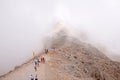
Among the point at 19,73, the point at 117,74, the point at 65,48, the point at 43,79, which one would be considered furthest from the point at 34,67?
the point at 117,74

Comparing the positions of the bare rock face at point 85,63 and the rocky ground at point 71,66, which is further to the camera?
the bare rock face at point 85,63

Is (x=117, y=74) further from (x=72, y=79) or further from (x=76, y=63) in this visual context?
(x=72, y=79)

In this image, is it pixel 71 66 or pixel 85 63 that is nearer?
pixel 71 66

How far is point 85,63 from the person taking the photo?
6962 cm

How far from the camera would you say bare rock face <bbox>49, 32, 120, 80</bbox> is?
202 ft

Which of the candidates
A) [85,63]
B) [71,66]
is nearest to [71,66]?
[71,66]

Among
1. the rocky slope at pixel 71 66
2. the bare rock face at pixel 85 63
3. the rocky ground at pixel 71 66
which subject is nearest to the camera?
the rocky ground at pixel 71 66

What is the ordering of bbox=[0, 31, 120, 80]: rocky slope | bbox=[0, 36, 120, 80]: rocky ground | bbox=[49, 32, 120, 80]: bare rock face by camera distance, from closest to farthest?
bbox=[0, 36, 120, 80]: rocky ground
bbox=[0, 31, 120, 80]: rocky slope
bbox=[49, 32, 120, 80]: bare rock face

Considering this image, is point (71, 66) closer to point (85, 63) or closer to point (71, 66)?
point (71, 66)

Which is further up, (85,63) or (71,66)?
(85,63)

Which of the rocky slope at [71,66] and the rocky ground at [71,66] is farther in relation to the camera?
the rocky slope at [71,66]

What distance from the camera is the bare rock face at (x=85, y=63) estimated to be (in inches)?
2426

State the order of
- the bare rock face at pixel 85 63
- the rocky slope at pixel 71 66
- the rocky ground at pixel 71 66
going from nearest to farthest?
the rocky ground at pixel 71 66
the rocky slope at pixel 71 66
the bare rock face at pixel 85 63

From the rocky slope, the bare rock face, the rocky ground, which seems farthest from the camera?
the bare rock face
